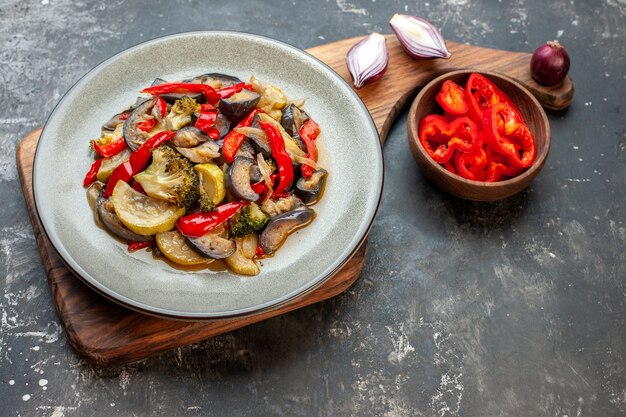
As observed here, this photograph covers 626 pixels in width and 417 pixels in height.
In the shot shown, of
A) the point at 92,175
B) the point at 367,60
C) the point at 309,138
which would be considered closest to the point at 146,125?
the point at 92,175

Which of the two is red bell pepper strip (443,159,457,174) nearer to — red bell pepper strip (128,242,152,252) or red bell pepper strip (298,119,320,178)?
red bell pepper strip (298,119,320,178)

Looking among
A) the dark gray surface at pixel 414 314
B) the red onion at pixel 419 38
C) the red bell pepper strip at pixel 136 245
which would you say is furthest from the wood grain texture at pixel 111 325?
the red onion at pixel 419 38

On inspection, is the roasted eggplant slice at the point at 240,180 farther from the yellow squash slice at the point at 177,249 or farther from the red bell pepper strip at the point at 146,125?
the red bell pepper strip at the point at 146,125

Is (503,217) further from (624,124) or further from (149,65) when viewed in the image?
(149,65)

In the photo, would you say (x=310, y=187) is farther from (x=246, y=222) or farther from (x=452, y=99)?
(x=452, y=99)

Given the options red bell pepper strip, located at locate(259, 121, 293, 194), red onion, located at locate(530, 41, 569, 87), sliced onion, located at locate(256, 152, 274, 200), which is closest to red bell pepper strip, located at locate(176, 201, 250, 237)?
sliced onion, located at locate(256, 152, 274, 200)
